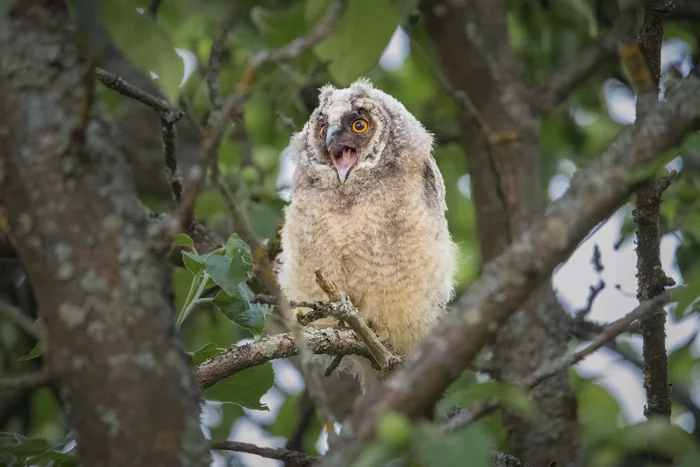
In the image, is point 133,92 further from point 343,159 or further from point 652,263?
point 652,263

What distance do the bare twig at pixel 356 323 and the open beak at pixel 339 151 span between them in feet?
4.10

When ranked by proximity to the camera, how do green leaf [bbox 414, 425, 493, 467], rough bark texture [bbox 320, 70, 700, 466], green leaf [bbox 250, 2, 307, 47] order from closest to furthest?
green leaf [bbox 414, 425, 493, 467]
rough bark texture [bbox 320, 70, 700, 466]
green leaf [bbox 250, 2, 307, 47]

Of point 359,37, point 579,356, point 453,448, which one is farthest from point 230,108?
point 579,356

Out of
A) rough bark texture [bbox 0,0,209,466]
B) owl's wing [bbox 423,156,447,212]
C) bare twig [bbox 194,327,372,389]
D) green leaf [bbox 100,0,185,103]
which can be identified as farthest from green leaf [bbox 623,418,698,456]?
owl's wing [bbox 423,156,447,212]

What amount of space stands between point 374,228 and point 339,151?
653 mm

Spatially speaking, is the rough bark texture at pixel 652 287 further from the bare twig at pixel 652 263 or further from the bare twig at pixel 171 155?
the bare twig at pixel 171 155

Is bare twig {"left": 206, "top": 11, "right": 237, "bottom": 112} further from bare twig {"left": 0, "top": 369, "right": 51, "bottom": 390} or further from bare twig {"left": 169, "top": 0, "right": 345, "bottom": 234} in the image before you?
bare twig {"left": 0, "top": 369, "right": 51, "bottom": 390}

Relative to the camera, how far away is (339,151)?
4.38 m

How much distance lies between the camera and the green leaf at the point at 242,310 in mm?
2654

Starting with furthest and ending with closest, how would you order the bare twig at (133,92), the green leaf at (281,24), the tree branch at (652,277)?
the green leaf at (281,24) < the bare twig at (133,92) < the tree branch at (652,277)

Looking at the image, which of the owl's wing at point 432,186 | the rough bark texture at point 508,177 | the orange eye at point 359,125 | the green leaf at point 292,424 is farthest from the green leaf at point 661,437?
the green leaf at point 292,424

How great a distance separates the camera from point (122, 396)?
1602mm

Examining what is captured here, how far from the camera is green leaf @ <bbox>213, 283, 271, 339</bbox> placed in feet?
8.71

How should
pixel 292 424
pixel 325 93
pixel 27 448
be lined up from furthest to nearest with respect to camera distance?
pixel 292 424, pixel 325 93, pixel 27 448
